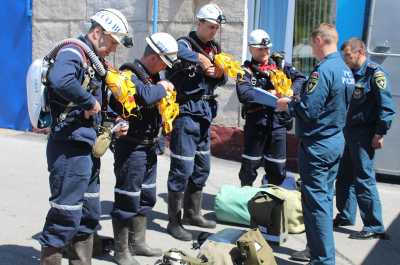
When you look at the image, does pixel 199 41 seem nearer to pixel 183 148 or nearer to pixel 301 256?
pixel 183 148

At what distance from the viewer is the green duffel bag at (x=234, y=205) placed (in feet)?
20.5

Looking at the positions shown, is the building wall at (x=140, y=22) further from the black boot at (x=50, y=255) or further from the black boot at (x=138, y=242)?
the black boot at (x=50, y=255)

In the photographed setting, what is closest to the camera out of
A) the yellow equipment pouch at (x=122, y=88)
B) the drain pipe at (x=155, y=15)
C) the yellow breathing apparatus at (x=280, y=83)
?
the yellow equipment pouch at (x=122, y=88)

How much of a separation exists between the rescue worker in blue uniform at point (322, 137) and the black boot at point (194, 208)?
4.73 feet

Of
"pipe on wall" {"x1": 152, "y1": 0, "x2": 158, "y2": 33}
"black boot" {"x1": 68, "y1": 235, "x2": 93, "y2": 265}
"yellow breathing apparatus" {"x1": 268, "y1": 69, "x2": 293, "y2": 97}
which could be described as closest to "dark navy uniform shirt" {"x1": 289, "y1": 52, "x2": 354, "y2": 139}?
"yellow breathing apparatus" {"x1": 268, "y1": 69, "x2": 293, "y2": 97}

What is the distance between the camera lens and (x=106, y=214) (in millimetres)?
6449

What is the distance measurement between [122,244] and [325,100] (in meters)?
2.02

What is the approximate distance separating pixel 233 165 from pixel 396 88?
2531 millimetres

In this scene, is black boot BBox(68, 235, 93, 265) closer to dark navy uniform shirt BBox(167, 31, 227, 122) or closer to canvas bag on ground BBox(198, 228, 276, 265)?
canvas bag on ground BBox(198, 228, 276, 265)

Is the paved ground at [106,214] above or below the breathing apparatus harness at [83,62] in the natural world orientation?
below

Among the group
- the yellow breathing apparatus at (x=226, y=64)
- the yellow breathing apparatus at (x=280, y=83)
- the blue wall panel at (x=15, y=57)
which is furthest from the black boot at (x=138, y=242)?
the blue wall panel at (x=15, y=57)

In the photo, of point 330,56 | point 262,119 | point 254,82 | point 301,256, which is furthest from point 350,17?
point 301,256

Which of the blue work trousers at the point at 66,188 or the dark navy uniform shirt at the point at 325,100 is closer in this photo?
the blue work trousers at the point at 66,188

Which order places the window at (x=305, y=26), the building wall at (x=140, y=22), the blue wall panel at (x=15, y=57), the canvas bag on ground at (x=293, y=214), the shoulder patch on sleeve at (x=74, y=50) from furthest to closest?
the blue wall panel at (x=15, y=57)
the building wall at (x=140, y=22)
the window at (x=305, y=26)
the canvas bag on ground at (x=293, y=214)
the shoulder patch on sleeve at (x=74, y=50)
